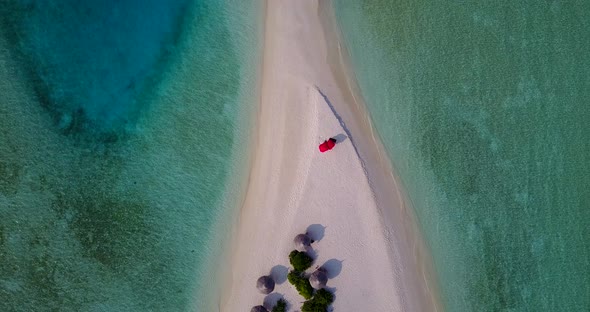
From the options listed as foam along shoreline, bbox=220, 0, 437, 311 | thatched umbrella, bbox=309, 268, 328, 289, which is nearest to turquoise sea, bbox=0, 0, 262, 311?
foam along shoreline, bbox=220, 0, 437, 311

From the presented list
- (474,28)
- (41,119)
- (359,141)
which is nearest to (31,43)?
(41,119)

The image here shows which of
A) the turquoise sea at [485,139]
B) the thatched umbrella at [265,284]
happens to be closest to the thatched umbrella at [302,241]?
the thatched umbrella at [265,284]

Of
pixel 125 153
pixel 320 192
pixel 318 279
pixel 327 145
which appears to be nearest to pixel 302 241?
pixel 318 279

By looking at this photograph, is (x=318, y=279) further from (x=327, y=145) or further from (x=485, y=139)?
(x=485, y=139)

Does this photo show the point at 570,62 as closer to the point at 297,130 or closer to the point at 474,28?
the point at 474,28

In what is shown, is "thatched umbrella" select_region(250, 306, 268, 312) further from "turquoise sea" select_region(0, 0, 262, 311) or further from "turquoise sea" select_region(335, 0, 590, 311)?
"turquoise sea" select_region(335, 0, 590, 311)
